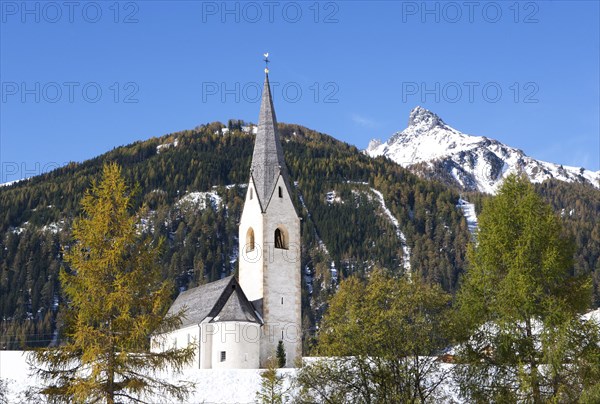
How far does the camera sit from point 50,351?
23734mm

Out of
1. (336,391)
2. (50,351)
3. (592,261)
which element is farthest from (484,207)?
(592,261)

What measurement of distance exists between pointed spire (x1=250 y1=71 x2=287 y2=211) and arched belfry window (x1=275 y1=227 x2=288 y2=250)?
224 cm

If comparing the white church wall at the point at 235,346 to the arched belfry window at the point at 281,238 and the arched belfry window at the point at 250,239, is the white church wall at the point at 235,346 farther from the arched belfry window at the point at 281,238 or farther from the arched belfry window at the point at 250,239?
the arched belfry window at the point at 281,238

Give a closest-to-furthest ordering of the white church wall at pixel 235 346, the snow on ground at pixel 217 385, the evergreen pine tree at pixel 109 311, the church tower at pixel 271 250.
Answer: the evergreen pine tree at pixel 109 311, the snow on ground at pixel 217 385, the white church wall at pixel 235 346, the church tower at pixel 271 250

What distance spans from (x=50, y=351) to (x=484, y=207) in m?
15.0

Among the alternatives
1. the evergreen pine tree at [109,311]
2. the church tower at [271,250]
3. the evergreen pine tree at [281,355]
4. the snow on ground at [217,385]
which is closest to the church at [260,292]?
the church tower at [271,250]

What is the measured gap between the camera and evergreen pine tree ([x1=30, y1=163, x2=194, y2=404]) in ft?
76.4

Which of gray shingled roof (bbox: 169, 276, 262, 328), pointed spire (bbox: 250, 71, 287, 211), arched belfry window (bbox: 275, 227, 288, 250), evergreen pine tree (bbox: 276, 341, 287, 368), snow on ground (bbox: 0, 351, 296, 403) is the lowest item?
snow on ground (bbox: 0, 351, 296, 403)

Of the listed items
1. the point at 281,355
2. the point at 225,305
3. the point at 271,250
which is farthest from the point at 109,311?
the point at 271,250

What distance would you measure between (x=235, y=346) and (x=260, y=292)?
516cm

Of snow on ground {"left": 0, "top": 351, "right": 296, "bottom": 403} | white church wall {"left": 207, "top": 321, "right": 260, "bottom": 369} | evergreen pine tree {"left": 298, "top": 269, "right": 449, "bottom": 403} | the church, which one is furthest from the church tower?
evergreen pine tree {"left": 298, "top": 269, "right": 449, "bottom": 403}

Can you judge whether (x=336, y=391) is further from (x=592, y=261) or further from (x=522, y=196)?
(x=592, y=261)

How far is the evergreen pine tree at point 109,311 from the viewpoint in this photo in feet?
76.4

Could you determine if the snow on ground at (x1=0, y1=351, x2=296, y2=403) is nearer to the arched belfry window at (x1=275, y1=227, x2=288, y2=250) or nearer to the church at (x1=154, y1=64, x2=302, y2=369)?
the church at (x1=154, y1=64, x2=302, y2=369)
